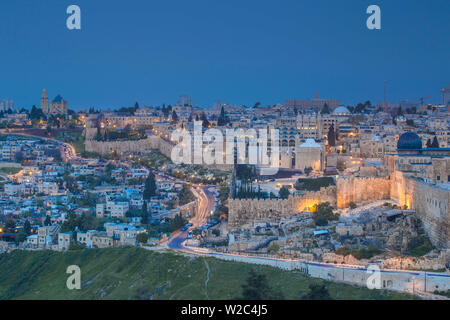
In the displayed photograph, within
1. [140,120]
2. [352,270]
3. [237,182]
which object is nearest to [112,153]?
[140,120]

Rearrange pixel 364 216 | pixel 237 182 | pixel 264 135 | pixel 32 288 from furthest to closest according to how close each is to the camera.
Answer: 1. pixel 264 135
2. pixel 237 182
3. pixel 32 288
4. pixel 364 216

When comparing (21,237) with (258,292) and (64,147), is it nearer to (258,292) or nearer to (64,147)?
(258,292)

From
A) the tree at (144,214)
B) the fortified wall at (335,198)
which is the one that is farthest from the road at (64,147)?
the fortified wall at (335,198)

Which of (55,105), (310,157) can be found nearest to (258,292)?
(310,157)

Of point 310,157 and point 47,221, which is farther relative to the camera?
point 310,157

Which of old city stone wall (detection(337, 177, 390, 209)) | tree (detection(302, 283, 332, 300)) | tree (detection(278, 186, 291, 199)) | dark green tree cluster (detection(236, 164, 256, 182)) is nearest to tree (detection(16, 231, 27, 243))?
dark green tree cluster (detection(236, 164, 256, 182))

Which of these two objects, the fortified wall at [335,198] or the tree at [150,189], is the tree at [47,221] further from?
the fortified wall at [335,198]

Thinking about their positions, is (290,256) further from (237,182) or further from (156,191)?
(156,191)
